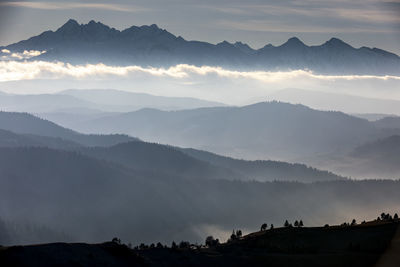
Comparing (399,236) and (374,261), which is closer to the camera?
(374,261)

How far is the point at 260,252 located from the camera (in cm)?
12344

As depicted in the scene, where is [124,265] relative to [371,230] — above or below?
below

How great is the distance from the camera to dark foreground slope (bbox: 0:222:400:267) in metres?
90.6

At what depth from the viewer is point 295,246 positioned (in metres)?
127

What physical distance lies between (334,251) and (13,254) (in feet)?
197

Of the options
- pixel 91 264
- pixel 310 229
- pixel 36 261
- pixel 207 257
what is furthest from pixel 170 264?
pixel 310 229

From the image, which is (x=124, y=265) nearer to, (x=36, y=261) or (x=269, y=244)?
(x=36, y=261)

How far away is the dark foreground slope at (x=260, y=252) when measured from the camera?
90562mm

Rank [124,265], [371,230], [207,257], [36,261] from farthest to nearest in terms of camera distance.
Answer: [371,230]
[207,257]
[124,265]
[36,261]

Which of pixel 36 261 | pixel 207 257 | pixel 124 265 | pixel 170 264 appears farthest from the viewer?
pixel 207 257

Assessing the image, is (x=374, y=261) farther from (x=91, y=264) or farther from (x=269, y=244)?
(x=91, y=264)

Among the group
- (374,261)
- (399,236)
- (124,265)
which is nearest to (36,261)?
(124,265)

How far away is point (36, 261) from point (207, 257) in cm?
3711

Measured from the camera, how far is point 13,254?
287 ft
